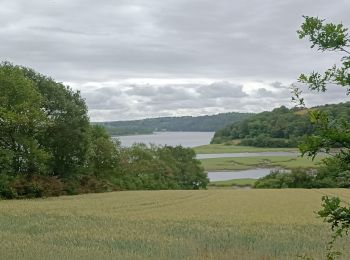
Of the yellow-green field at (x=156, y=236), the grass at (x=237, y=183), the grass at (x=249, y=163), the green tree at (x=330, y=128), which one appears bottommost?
the grass at (x=237, y=183)

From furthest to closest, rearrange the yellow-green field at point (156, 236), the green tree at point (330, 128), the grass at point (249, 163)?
the grass at point (249, 163), the yellow-green field at point (156, 236), the green tree at point (330, 128)

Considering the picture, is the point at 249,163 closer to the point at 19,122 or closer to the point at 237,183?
the point at 237,183

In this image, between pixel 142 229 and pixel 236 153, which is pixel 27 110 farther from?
pixel 236 153

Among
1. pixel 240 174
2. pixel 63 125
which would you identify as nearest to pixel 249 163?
pixel 240 174

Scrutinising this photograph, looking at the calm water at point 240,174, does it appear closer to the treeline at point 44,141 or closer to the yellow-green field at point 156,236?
the treeline at point 44,141

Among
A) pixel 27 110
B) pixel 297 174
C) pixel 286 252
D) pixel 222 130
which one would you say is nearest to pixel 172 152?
pixel 297 174

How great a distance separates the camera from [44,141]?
44344 millimetres

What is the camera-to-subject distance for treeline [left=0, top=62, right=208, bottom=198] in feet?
131

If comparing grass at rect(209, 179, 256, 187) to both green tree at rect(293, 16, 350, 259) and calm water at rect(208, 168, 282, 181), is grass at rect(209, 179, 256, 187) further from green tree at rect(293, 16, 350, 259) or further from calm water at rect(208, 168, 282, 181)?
green tree at rect(293, 16, 350, 259)

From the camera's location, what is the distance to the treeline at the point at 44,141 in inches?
1575

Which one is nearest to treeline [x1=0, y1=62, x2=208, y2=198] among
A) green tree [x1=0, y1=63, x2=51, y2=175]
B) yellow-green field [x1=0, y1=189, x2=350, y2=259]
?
green tree [x1=0, y1=63, x2=51, y2=175]

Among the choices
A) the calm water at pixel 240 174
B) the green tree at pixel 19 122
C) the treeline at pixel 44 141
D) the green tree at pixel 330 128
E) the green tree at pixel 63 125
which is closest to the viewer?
the green tree at pixel 330 128

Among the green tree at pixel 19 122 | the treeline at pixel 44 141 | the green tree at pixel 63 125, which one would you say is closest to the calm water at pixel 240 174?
the treeline at pixel 44 141

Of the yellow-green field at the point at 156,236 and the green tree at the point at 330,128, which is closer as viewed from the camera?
the green tree at the point at 330,128
